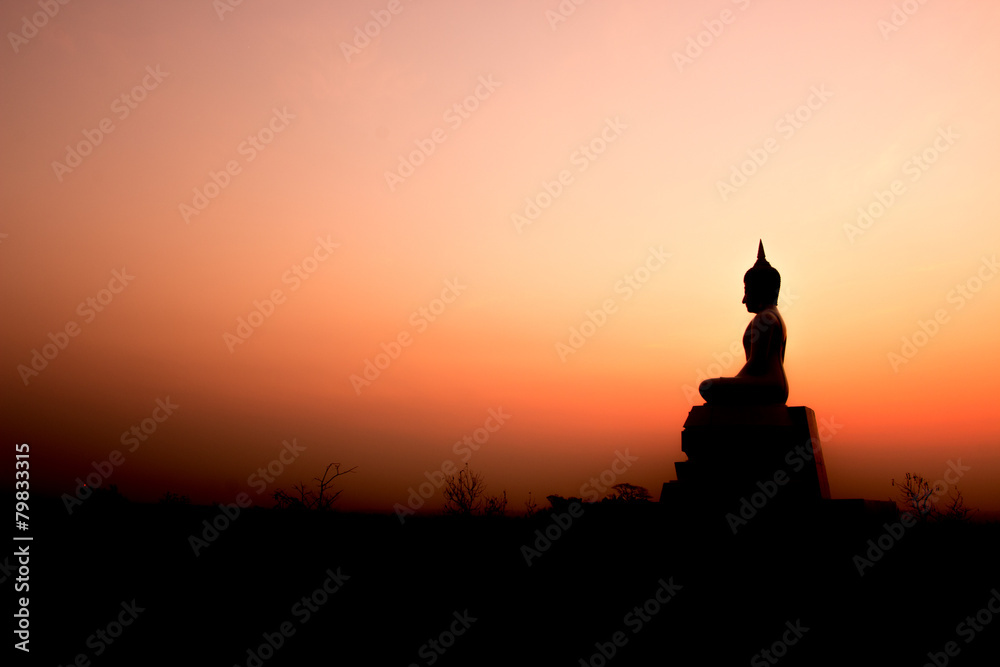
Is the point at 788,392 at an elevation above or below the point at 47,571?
above

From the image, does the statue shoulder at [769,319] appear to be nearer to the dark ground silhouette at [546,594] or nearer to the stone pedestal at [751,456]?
the stone pedestal at [751,456]

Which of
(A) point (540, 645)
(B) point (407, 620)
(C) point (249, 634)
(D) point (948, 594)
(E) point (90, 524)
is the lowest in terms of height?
(E) point (90, 524)

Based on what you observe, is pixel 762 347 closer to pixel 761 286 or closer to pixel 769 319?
pixel 769 319

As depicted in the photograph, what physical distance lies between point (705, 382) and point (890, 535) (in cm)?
282

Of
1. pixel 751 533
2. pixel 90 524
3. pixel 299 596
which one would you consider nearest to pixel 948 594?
pixel 751 533

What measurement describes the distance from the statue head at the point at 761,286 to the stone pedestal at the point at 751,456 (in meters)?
1.79

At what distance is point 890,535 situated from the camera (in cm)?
693

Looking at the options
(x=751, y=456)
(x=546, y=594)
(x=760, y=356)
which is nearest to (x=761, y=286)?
(x=760, y=356)

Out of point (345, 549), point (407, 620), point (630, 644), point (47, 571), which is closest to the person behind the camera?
point (630, 644)

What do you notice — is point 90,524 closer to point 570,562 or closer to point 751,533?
point 570,562

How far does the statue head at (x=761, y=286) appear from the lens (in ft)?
30.1

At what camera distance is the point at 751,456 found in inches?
310

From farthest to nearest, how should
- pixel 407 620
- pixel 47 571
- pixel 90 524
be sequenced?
1. pixel 90 524
2. pixel 47 571
3. pixel 407 620

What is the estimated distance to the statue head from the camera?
361 inches
